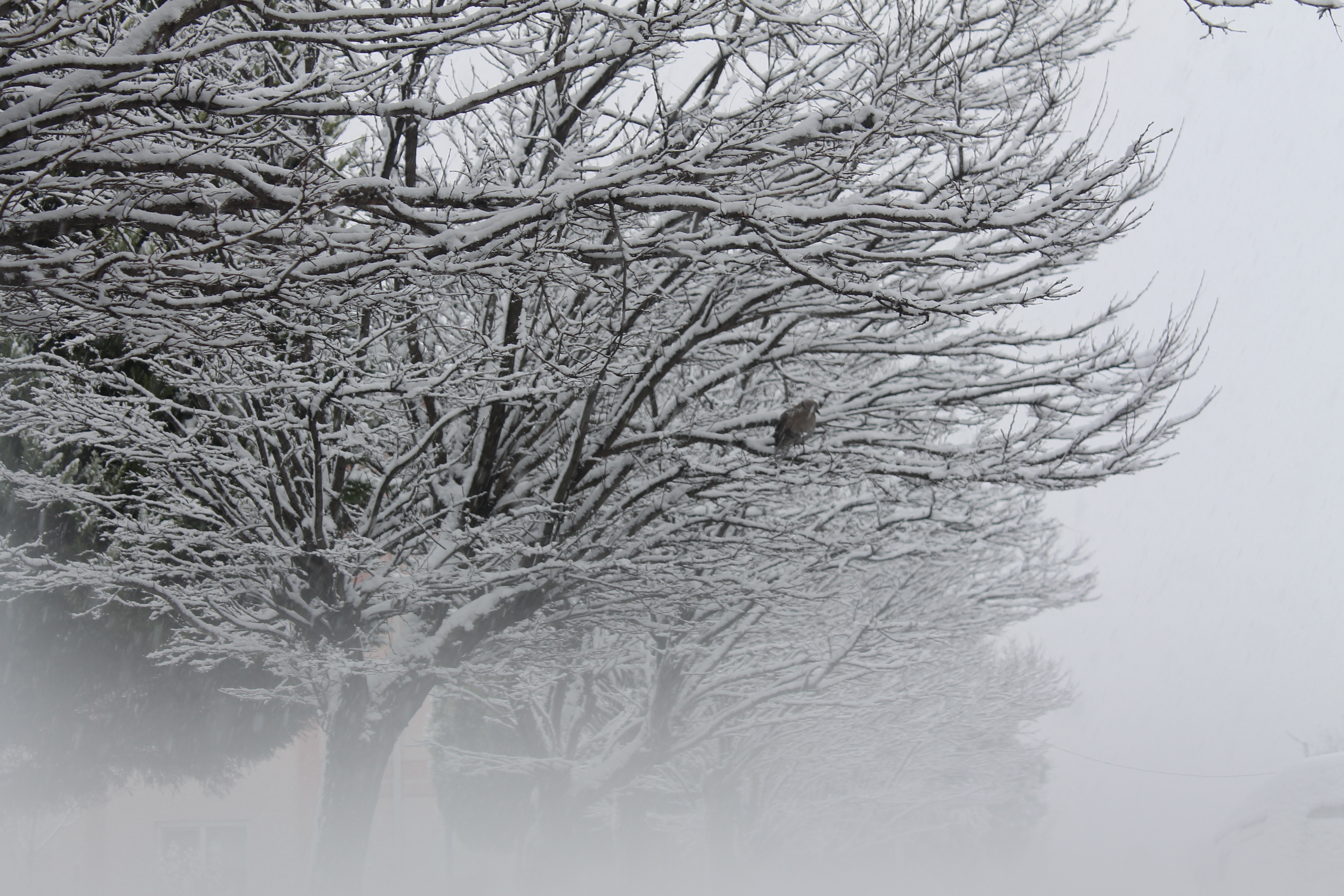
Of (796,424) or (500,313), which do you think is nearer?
(796,424)

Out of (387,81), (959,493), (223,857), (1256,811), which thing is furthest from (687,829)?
(387,81)

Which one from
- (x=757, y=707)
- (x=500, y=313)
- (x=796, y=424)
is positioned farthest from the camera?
(x=757, y=707)

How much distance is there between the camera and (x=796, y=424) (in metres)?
5.96

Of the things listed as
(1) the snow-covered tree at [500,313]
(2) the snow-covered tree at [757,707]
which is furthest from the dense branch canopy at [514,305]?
(2) the snow-covered tree at [757,707]

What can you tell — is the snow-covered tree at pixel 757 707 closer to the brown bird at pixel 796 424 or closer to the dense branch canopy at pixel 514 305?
the dense branch canopy at pixel 514 305

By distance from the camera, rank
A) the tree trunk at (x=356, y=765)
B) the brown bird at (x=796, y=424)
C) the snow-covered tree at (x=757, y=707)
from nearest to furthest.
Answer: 1. the brown bird at (x=796, y=424)
2. the tree trunk at (x=356, y=765)
3. the snow-covered tree at (x=757, y=707)

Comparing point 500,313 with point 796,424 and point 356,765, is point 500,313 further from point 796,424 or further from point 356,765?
point 356,765

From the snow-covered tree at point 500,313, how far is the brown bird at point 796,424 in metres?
0.29

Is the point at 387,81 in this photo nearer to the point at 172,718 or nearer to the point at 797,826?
the point at 172,718

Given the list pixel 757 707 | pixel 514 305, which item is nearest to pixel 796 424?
pixel 514 305

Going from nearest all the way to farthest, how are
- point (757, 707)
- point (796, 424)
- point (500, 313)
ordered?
point (796, 424)
point (500, 313)
point (757, 707)

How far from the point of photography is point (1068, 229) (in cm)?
495

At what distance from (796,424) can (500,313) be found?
2494mm

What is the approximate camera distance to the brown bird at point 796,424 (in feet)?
19.3
